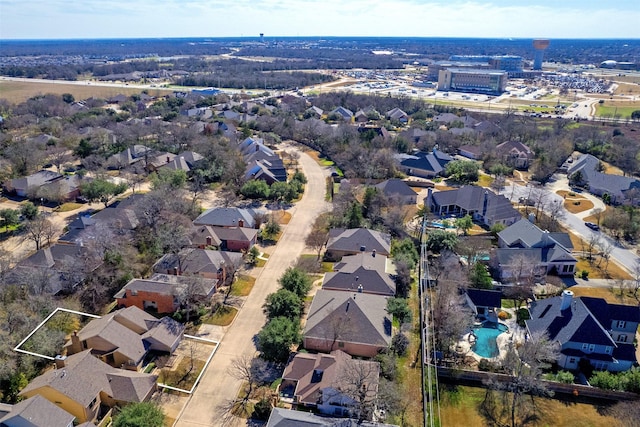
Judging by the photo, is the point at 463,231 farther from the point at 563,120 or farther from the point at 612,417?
the point at 563,120

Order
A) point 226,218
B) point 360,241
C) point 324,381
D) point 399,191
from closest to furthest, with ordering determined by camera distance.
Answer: point 324,381 → point 360,241 → point 226,218 → point 399,191

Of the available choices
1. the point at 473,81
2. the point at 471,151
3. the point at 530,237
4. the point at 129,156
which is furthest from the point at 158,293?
the point at 473,81

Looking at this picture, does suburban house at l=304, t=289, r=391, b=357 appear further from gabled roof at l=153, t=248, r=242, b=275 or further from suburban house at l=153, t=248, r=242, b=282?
gabled roof at l=153, t=248, r=242, b=275

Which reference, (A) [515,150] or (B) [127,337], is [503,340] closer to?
(B) [127,337]

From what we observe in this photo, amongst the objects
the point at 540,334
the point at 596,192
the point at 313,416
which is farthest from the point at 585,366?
the point at 596,192

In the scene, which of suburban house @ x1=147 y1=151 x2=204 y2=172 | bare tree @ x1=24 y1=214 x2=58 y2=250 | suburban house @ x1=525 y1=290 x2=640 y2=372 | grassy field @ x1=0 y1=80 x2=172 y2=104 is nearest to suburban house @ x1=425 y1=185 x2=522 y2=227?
suburban house @ x1=525 y1=290 x2=640 y2=372
